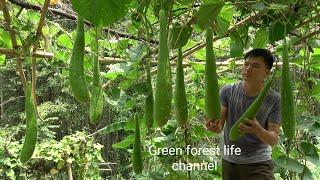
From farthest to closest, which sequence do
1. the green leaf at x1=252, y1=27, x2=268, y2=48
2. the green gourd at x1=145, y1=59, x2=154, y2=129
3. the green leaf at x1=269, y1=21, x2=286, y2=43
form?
the green leaf at x1=252, y1=27, x2=268, y2=48
the green leaf at x1=269, y1=21, x2=286, y2=43
the green gourd at x1=145, y1=59, x2=154, y2=129

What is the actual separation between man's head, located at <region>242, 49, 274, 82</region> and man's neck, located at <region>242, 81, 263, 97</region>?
41 millimetres

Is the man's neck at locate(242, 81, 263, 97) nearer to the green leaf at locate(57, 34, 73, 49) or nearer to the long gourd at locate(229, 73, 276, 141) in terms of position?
the green leaf at locate(57, 34, 73, 49)

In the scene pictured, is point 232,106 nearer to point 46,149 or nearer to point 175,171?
point 175,171

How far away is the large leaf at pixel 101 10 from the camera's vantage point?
2.83 feet

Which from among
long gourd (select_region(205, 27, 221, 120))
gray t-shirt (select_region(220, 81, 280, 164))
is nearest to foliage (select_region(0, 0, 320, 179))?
gray t-shirt (select_region(220, 81, 280, 164))

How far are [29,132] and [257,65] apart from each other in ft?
5.24

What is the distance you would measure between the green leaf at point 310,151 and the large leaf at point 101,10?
5.35 ft

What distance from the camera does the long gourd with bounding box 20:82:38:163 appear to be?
1162mm

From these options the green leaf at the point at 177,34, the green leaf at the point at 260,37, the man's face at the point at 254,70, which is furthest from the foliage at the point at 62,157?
the green leaf at the point at 177,34

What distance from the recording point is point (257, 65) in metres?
2.47

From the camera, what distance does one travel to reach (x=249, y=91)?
2.64m

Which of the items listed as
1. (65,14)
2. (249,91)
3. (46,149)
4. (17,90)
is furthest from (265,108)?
(17,90)

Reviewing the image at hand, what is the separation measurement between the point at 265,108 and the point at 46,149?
3.77 meters

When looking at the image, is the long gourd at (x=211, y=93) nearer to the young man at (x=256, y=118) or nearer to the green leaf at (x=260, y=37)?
the green leaf at (x=260, y=37)
